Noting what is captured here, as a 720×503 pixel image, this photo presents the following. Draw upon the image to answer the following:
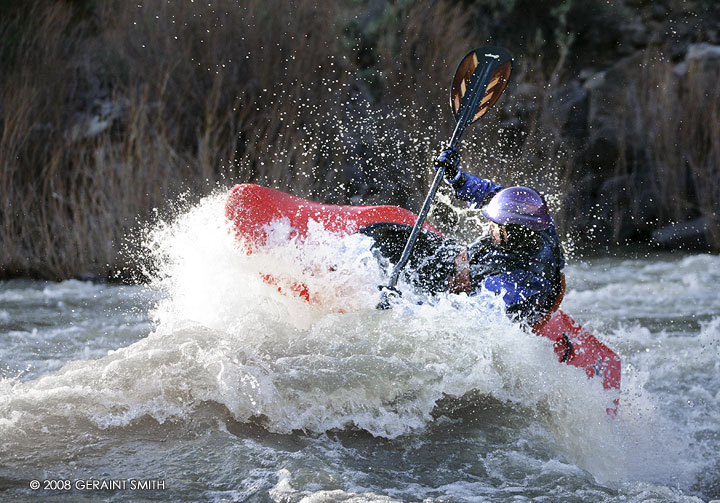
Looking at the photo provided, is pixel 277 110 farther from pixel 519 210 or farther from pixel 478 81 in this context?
pixel 519 210

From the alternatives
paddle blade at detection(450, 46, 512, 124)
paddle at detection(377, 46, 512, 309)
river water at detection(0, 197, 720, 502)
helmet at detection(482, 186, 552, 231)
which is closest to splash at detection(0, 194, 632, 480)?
river water at detection(0, 197, 720, 502)

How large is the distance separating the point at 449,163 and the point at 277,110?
4.48 metres

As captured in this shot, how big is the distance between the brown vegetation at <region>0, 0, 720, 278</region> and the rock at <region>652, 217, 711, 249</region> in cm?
16

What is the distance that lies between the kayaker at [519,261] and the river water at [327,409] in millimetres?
86

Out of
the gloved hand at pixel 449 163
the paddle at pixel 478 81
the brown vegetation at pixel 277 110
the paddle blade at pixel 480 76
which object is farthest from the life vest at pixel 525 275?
the brown vegetation at pixel 277 110

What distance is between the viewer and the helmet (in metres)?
3.53

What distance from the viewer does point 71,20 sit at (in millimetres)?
9430

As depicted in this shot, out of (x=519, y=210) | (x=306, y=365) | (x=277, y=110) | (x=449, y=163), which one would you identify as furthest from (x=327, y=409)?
(x=277, y=110)

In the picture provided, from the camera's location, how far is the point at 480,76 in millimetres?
4281

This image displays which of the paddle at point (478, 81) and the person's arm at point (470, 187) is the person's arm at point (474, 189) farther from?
the paddle at point (478, 81)

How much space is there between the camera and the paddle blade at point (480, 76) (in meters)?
4.27

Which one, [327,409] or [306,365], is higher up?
[306,365]

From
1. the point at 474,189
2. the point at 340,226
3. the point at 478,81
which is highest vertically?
the point at 478,81

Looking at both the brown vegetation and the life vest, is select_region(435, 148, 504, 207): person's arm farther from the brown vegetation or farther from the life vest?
the brown vegetation
